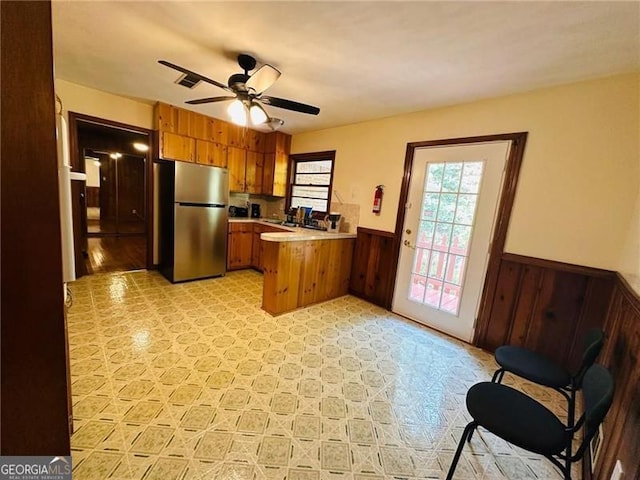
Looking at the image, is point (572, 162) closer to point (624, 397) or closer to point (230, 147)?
point (624, 397)

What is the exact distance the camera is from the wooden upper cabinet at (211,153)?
13.0ft

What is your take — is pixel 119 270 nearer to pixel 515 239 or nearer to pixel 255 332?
pixel 255 332

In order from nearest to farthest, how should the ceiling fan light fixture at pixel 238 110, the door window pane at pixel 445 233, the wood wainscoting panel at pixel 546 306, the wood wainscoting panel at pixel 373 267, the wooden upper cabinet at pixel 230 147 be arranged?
the wood wainscoting panel at pixel 546 306
the ceiling fan light fixture at pixel 238 110
the door window pane at pixel 445 233
the wood wainscoting panel at pixel 373 267
the wooden upper cabinet at pixel 230 147

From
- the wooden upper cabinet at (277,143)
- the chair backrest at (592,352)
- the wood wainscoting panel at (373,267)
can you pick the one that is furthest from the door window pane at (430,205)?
the wooden upper cabinet at (277,143)

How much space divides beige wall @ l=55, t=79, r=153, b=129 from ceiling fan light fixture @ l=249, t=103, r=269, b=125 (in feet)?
7.28

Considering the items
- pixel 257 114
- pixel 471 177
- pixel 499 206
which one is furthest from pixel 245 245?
pixel 499 206

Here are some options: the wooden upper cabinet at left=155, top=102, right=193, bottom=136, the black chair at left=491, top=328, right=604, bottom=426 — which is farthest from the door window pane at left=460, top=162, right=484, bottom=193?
the wooden upper cabinet at left=155, top=102, right=193, bottom=136

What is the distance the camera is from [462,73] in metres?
2.11

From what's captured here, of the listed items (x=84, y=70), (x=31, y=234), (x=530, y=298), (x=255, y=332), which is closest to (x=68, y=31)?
(x=84, y=70)

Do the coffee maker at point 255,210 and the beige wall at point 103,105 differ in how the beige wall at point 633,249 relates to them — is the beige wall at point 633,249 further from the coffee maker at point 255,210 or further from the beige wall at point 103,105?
the beige wall at point 103,105

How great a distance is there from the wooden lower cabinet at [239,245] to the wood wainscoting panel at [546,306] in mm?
3531

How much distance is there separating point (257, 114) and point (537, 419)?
2.80 m

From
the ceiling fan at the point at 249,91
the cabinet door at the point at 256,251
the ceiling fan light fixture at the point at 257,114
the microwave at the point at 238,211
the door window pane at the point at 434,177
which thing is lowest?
the cabinet door at the point at 256,251

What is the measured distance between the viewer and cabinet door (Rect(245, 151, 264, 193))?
4.59 meters
